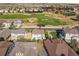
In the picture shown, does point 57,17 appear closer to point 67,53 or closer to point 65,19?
point 65,19

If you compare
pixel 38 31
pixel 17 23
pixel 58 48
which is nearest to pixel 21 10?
pixel 17 23

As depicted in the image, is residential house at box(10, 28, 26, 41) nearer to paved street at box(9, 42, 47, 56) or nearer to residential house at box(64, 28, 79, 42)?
paved street at box(9, 42, 47, 56)

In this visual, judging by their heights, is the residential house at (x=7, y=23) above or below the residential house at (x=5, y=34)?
above

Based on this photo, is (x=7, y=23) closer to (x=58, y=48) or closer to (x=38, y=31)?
(x=38, y=31)

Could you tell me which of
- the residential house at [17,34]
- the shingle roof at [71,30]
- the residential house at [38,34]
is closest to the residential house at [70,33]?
the shingle roof at [71,30]

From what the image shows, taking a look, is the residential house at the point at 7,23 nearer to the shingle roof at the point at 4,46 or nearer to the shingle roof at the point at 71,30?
the shingle roof at the point at 4,46

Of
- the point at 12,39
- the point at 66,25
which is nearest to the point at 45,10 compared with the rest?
the point at 66,25
